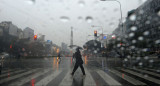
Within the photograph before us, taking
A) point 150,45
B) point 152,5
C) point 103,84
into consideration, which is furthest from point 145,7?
point 103,84

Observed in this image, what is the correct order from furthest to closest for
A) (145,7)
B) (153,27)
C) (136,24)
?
(136,24) < (145,7) < (153,27)

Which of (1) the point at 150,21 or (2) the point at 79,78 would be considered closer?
(2) the point at 79,78

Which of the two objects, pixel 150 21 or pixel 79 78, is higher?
pixel 150 21

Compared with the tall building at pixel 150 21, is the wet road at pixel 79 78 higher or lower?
lower

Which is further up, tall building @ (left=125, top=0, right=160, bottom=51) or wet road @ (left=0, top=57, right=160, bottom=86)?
tall building @ (left=125, top=0, right=160, bottom=51)

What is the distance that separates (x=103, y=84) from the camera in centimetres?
555

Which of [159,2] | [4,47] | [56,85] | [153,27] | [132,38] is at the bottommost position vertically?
[56,85]

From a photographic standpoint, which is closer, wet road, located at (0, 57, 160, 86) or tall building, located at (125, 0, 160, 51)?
wet road, located at (0, 57, 160, 86)

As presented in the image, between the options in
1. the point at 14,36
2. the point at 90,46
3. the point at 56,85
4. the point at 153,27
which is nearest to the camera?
the point at 56,85

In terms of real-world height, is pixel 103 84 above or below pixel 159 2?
below

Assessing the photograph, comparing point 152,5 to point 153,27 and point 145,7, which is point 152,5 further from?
point 153,27

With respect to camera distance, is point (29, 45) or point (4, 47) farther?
point (29, 45)

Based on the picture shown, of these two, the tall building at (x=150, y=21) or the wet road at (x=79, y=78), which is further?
the tall building at (x=150, y=21)

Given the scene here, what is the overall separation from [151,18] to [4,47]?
55.3 meters
